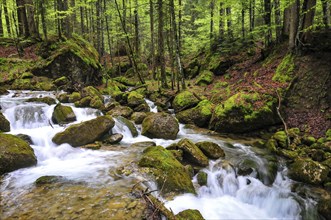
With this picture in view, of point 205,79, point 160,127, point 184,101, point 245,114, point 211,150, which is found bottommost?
point 211,150

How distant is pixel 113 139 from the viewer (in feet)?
34.2

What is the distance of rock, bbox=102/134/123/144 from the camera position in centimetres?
1035

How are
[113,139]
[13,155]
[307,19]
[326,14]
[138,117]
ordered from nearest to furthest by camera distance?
[13,155]
[113,139]
[326,14]
[307,19]
[138,117]

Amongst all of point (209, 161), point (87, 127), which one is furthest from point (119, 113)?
point (209, 161)

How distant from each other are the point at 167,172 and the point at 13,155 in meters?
4.28

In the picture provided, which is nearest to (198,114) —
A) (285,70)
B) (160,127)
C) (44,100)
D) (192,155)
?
(160,127)

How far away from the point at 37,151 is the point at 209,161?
230 inches

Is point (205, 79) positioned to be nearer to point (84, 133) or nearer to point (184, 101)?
point (184, 101)

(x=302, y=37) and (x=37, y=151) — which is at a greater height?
(x=302, y=37)

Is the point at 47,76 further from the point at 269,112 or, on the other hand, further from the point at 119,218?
the point at 119,218

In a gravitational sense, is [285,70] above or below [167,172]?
above

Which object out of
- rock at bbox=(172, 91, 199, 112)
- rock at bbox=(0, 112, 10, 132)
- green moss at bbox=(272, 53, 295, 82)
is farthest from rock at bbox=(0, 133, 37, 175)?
green moss at bbox=(272, 53, 295, 82)

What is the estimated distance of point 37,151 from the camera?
8.95m

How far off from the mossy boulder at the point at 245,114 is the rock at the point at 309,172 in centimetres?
369
